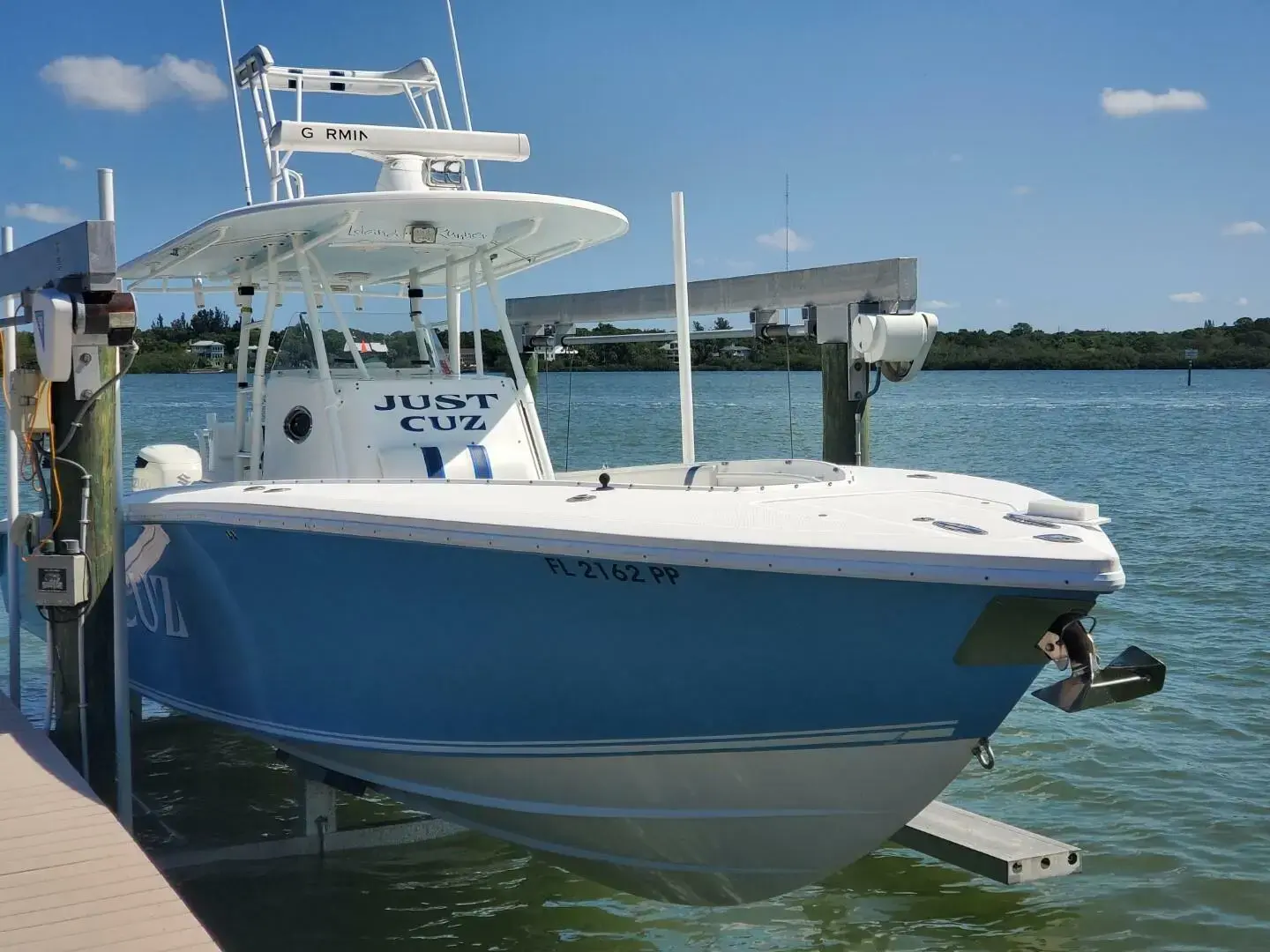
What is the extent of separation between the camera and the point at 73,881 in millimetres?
4449

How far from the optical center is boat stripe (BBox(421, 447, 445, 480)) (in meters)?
6.54

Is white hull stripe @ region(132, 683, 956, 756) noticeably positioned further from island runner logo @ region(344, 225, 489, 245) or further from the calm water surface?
island runner logo @ region(344, 225, 489, 245)

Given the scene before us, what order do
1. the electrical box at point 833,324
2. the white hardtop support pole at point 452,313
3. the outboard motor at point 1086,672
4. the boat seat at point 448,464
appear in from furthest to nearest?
the electrical box at point 833,324, the white hardtop support pole at point 452,313, the boat seat at point 448,464, the outboard motor at point 1086,672

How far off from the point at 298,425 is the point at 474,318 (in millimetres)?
1243

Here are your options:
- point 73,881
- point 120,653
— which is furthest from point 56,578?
point 73,881

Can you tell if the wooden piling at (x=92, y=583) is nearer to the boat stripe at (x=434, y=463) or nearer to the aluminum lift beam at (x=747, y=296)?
the boat stripe at (x=434, y=463)

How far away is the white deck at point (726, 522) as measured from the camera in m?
4.36

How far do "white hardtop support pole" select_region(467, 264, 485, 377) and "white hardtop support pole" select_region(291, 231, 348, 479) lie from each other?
0.88 meters

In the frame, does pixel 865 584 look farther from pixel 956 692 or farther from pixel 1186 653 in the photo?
pixel 1186 653

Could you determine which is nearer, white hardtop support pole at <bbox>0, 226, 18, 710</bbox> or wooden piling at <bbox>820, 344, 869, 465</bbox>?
white hardtop support pole at <bbox>0, 226, 18, 710</bbox>

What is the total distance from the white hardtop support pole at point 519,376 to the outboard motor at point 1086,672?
303cm

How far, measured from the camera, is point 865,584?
455 cm

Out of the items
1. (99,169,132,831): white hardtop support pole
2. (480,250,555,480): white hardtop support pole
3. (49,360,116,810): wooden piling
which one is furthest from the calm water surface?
(480,250,555,480): white hardtop support pole

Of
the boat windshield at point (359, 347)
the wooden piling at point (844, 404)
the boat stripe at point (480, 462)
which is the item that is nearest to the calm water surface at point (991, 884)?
the wooden piling at point (844, 404)
